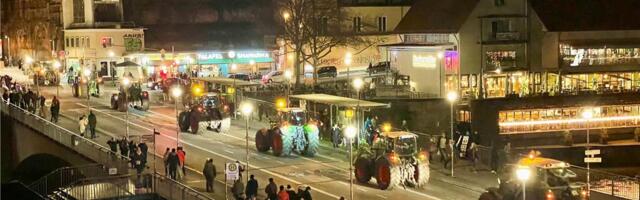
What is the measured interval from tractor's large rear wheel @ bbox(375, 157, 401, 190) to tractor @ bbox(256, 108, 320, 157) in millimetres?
8500

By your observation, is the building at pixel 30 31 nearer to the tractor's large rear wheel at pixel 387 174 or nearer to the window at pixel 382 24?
the window at pixel 382 24

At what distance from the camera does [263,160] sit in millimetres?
45719

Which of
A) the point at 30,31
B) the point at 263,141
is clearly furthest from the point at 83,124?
the point at 30,31

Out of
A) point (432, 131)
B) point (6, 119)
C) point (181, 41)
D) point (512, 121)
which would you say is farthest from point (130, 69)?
point (512, 121)

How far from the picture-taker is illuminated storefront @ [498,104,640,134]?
56875 mm

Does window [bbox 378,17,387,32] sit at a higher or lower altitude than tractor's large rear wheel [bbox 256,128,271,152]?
higher

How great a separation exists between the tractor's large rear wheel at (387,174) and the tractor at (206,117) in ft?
59.6

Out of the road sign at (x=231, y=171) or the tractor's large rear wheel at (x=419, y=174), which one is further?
the tractor's large rear wheel at (x=419, y=174)

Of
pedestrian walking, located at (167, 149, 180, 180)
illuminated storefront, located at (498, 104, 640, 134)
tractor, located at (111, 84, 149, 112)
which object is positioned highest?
tractor, located at (111, 84, 149, 112)

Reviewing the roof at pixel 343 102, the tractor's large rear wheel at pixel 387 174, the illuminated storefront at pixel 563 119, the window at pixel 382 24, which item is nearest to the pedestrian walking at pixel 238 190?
the tractor's large rear wheel at pixel 387 174

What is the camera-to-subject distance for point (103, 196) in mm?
37469

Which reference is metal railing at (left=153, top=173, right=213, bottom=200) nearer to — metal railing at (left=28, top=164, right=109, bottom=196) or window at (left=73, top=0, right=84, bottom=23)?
metal railing at (left=28, top=164, right=109, bottom=196)

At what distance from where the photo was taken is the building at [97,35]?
104 meters

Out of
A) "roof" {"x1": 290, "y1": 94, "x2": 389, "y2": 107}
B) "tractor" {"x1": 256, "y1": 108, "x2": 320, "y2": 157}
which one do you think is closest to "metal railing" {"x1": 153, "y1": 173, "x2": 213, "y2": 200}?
"tractor" {"x1": 256, "y1": 108, "x2": 320, "y2": 157}
